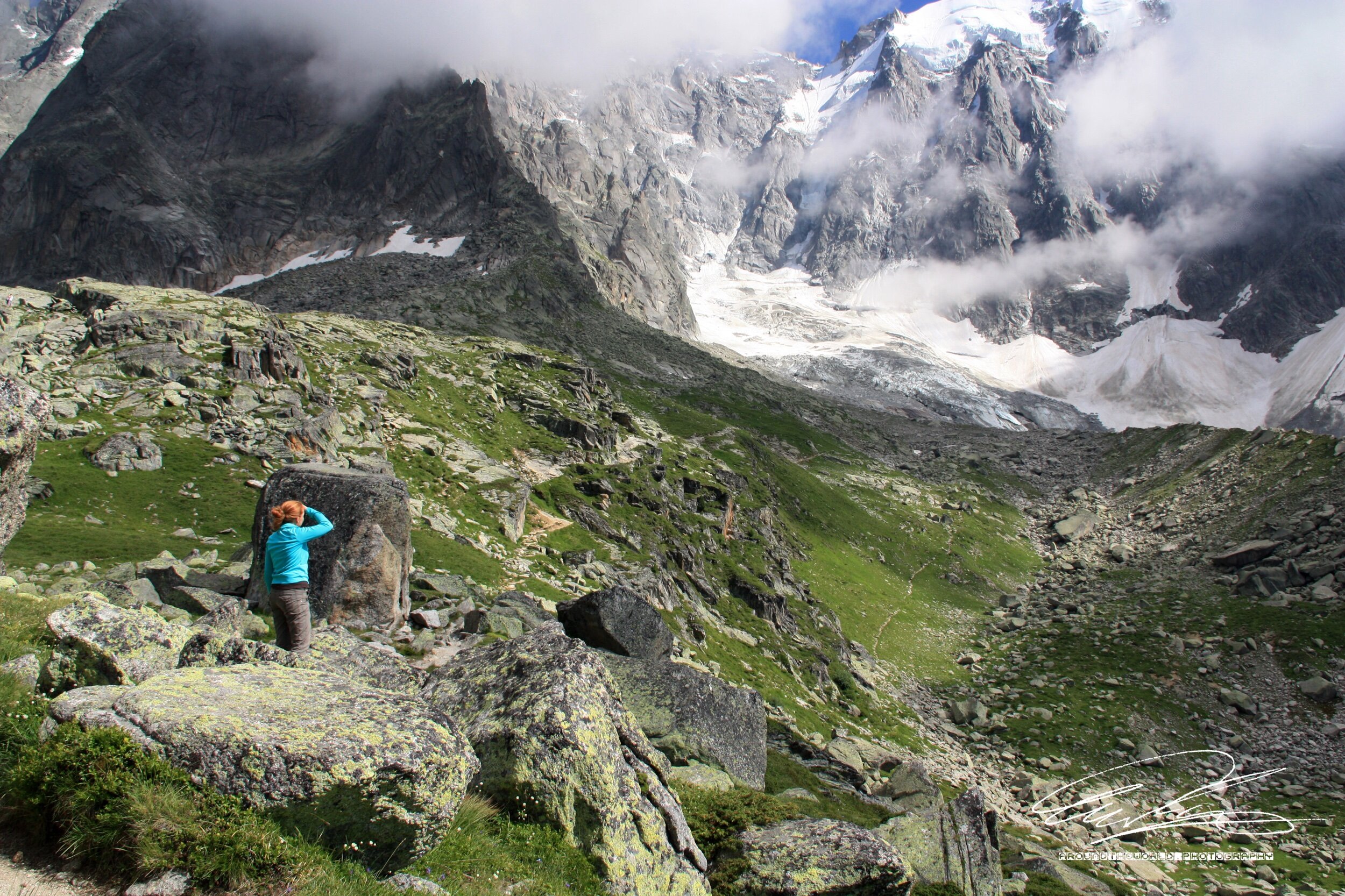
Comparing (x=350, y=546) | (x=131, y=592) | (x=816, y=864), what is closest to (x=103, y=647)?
(x=131, y=592)

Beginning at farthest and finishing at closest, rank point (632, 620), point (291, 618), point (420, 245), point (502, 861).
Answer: point (420, 245) → point (632, 620) → point (291, 618) → point (502, 861)

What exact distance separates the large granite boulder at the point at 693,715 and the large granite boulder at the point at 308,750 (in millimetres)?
9254

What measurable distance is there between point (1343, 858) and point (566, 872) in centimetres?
4095

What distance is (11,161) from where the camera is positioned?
640ft

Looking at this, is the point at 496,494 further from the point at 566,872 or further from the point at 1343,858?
the point at 1343,858

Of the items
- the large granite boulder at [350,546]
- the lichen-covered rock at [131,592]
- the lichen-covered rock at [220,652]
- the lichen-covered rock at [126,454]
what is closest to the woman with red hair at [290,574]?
the lichen-covered rock at [220,652]

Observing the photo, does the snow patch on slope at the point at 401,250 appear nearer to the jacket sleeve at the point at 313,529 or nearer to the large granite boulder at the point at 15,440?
the large granite boulder at the point at 15,440

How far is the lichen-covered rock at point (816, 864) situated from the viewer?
10273mm

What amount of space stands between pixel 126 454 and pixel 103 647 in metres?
29.7

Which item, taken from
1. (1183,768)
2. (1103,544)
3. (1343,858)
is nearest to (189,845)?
(1343,858)

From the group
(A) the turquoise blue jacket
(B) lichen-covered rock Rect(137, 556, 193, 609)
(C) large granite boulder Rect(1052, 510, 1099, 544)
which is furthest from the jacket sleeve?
(C) large granite boulder Rect(1052, 510, 1099, 544)

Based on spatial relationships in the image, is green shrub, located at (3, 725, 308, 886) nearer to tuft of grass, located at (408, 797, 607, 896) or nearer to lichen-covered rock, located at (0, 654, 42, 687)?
tuft of grass, located at (408, 797, 607, 896)

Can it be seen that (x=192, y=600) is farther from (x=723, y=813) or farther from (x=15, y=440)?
(x=723, y=813)

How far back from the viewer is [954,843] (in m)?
16.0
